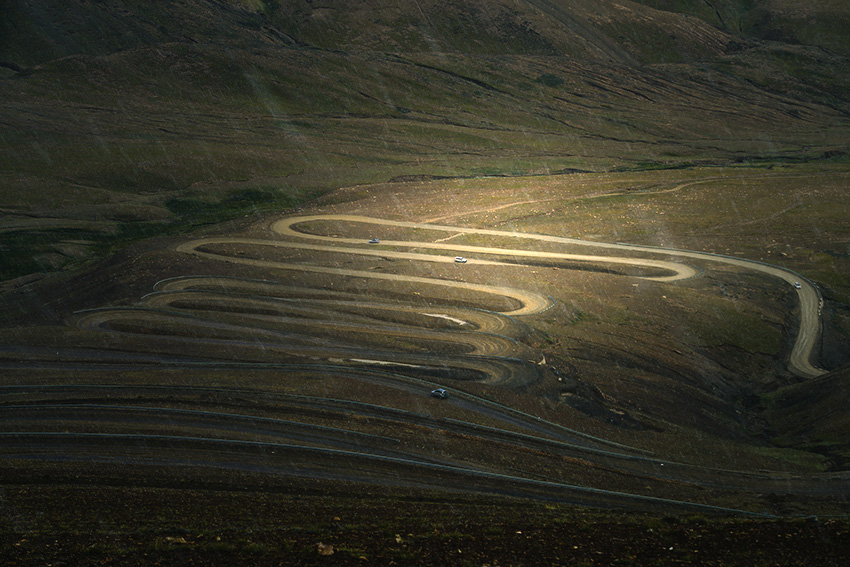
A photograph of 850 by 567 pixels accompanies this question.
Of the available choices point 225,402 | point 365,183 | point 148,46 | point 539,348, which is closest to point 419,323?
point 539,348

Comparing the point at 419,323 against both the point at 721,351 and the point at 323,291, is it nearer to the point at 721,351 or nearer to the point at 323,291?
the point at 323,291

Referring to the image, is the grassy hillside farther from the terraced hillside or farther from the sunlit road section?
the sunlit road section

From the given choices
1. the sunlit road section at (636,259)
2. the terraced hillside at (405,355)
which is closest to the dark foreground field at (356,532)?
the terraced hillside at (405,355)

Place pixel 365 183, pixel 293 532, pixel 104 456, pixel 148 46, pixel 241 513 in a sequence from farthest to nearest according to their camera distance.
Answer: pixel 148 46 → pixel 365 183 → pixel 104 456 → pixel 241 513 → pixel 293 532

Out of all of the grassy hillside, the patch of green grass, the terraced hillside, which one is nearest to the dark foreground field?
the terraced hillside

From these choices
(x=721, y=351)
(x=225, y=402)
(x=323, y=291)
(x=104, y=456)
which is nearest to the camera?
(x=104, y=456)

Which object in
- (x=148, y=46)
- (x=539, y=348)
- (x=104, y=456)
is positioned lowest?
(x=539, y=348)

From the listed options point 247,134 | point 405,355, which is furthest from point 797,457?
point 247,134

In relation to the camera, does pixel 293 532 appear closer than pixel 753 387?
Yes
